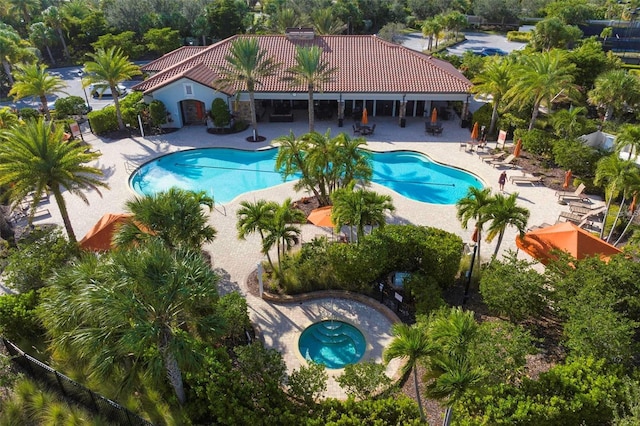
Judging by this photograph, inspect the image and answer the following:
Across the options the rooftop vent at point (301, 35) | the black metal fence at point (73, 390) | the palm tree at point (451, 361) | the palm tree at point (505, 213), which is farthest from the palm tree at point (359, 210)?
the rooftop vent at point (301, 35)

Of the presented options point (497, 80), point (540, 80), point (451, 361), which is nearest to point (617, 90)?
point (540, 80)

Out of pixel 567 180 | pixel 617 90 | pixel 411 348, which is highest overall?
pixel 617 90

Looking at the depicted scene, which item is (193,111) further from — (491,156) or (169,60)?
(491,156)

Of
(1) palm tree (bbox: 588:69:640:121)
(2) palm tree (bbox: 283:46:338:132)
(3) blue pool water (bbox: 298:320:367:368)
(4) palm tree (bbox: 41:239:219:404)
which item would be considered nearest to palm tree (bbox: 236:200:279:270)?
(3) blue pool water (bbox: 298:320:367:368)

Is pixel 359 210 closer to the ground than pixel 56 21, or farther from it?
closer to the ground

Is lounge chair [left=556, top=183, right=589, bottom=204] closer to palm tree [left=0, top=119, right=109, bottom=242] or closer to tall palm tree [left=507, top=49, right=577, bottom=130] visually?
tall palm tree [left=507, top=49, right=577, bottom=130]
